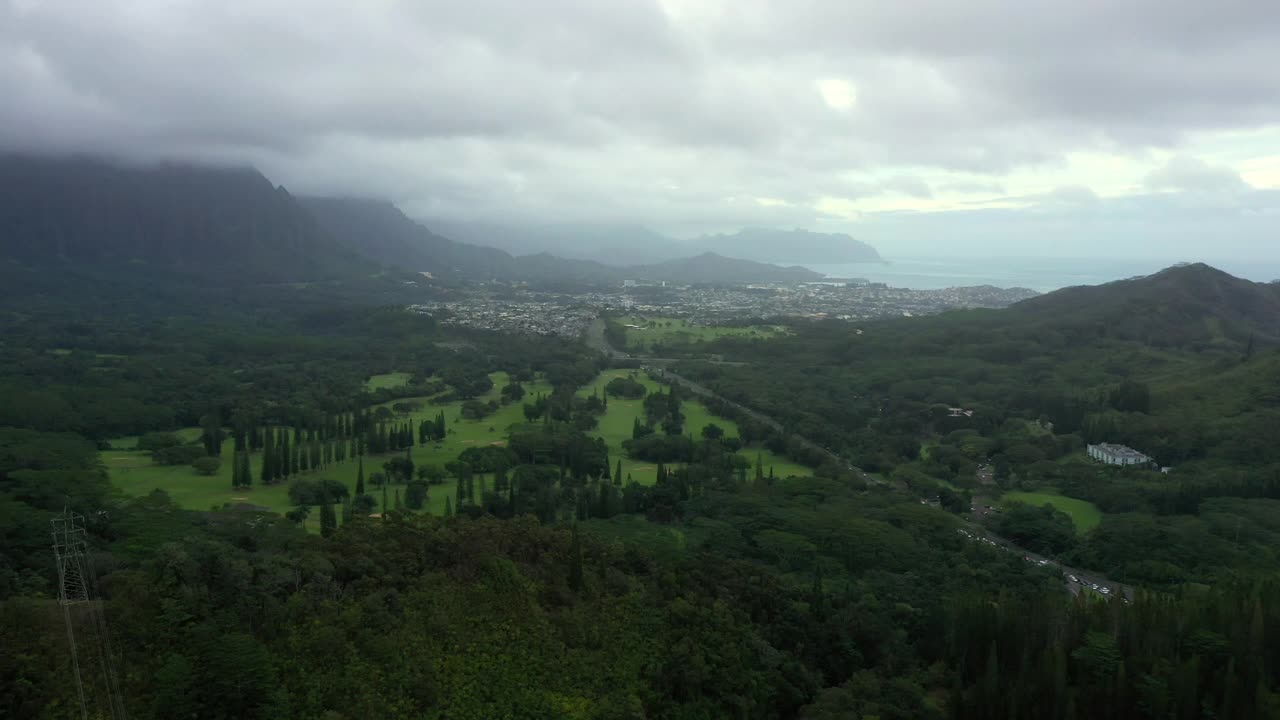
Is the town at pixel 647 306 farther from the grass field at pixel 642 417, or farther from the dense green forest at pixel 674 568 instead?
the dense green forest at pixel 674 568

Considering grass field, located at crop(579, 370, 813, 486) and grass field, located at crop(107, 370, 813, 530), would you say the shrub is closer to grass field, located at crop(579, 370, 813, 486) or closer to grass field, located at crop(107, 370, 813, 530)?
grass field, located at crop(107, 370, 813, 530)

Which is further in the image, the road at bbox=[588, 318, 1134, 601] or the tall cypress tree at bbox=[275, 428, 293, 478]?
the tall cypress tree at bbox=[275, 428, 293, 478]

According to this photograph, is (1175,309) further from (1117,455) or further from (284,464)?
(284,464)

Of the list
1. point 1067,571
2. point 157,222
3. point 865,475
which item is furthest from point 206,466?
point 157,222

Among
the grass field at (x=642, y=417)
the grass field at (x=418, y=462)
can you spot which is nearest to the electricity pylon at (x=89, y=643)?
the grass field at (x=418, y=462)

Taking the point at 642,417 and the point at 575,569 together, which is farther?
the point at 642,417

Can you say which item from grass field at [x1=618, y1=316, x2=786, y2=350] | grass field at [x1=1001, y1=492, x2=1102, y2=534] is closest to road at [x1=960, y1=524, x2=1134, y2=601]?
grass field at [x1=1001, y1=492, x2=1102, y2=534]
